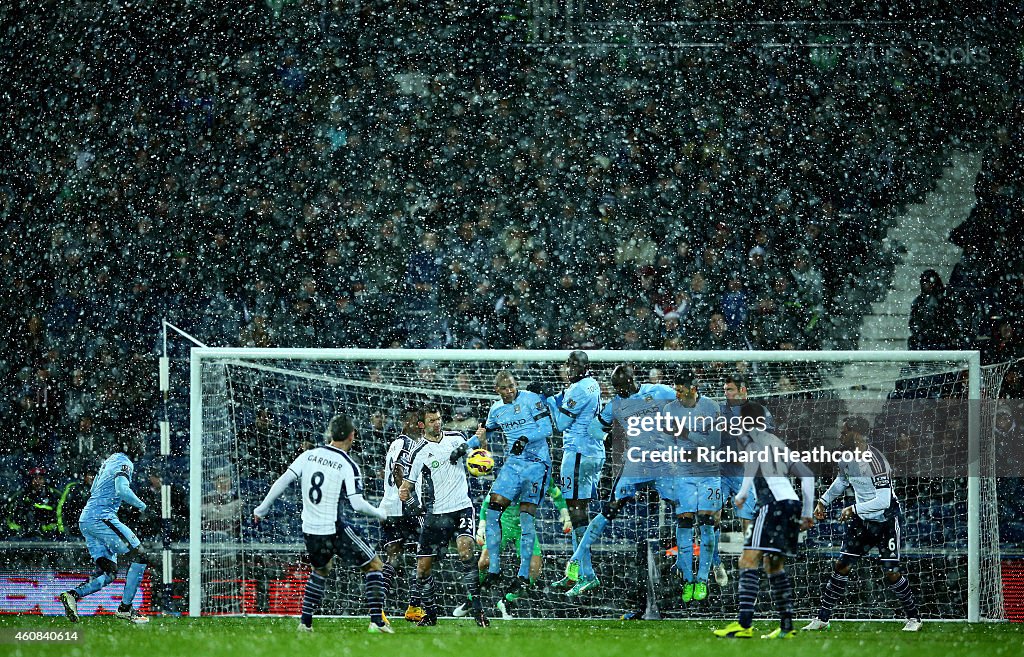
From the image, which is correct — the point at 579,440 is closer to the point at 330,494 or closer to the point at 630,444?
the point at 630,444

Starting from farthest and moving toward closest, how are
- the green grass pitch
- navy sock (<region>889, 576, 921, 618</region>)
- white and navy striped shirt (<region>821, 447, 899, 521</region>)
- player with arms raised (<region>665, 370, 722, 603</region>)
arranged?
player with arms raised (<region>665, 370, 722, 603</region>), navy sock (<region>889, 576, 921, 618</region>), white and navy striped shirt (<region>821, 447, 899, 521</region>), the green grass pitch

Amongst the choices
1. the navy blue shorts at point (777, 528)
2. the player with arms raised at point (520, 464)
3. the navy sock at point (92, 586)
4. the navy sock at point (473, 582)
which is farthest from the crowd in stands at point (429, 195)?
the navy blue shorts at point (777, 528)

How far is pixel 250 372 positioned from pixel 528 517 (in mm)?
2795

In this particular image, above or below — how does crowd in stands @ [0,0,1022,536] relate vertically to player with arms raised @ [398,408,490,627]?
above

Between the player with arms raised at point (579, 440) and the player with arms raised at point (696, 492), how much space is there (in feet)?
2.03

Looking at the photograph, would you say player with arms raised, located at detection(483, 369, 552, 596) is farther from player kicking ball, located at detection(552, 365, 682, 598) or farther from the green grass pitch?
the green grass pitch

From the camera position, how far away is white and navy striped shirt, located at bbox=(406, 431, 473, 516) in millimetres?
7945

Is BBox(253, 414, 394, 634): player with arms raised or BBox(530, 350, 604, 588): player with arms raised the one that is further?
BBox(530, 350, 604, 588): player with arms raised

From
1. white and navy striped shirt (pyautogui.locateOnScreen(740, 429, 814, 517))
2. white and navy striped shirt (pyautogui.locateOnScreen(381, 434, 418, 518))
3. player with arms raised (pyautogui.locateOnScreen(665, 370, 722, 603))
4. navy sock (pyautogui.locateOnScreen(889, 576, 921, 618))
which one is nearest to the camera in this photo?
white and navy striped shirt (pyautogui.locateOnScreen(740, 429, 814, 517))

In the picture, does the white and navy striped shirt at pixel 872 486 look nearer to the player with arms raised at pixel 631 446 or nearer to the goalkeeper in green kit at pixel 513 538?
the player with arms raised at pixel 631 446

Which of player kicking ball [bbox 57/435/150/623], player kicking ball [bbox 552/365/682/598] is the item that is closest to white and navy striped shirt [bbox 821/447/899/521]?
player kicking ball [bbox 552/365/682/598]

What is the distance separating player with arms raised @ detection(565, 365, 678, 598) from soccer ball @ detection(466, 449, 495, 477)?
94 centimetres

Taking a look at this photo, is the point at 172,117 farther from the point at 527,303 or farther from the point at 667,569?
the point at 667,569

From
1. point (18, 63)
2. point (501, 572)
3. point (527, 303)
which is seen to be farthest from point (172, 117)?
point (501, 572)
